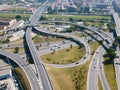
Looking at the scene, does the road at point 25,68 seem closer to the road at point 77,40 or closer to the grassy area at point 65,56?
the grassy area at point 65,56

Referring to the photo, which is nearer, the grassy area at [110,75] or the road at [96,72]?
the road at [96,72]

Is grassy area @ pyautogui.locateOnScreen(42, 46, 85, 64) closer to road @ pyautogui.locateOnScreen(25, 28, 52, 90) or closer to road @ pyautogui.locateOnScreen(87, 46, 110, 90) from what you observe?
road @ pyautogui.locateOnScreen(25, 28, 52, 90)

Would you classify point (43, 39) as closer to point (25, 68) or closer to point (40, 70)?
point (25, 68)

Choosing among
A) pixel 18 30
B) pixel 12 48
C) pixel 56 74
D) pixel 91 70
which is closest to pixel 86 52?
pixel 91 70

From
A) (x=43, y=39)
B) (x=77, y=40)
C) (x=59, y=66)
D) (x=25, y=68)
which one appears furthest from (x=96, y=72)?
(x=43, y=39)

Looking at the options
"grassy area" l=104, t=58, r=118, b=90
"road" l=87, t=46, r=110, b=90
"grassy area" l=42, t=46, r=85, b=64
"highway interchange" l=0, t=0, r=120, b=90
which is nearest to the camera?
"highway interchange" l=0, t=0, r=120, b=90

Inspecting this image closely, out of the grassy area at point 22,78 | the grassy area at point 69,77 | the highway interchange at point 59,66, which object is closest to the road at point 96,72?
the highway interchange at point 59,66

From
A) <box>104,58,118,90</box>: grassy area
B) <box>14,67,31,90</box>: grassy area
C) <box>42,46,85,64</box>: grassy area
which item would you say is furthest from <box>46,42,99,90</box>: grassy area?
<box>14,67,31,90</box>: grassy area
